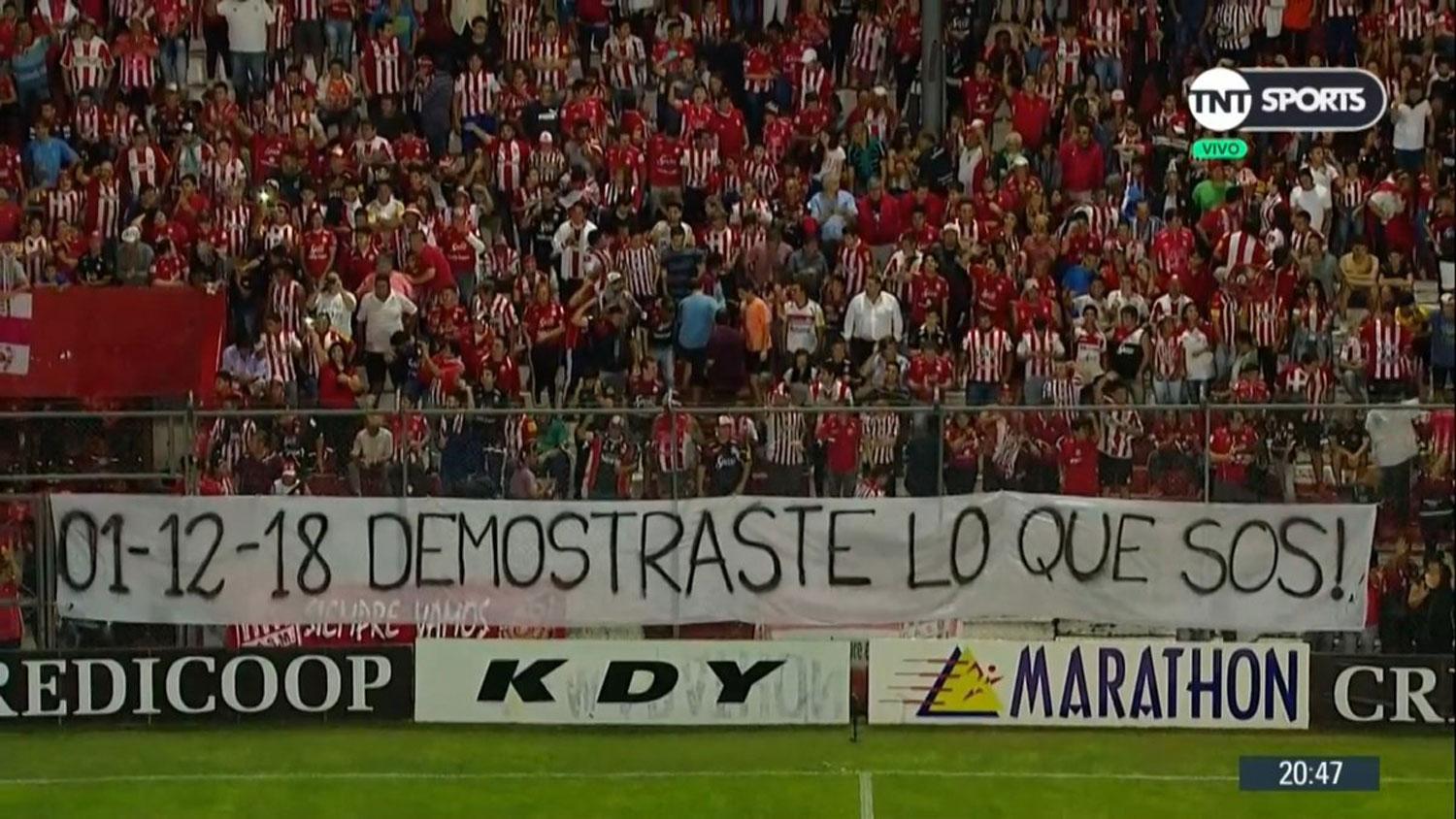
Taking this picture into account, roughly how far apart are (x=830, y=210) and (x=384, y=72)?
19.5 feet

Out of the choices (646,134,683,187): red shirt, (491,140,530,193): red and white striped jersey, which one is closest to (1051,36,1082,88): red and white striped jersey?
(646,134,683,187): red shirt

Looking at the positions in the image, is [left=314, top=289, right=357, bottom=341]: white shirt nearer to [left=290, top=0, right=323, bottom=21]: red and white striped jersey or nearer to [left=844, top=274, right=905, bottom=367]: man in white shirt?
[left=844, top=274, right=905, bottom=367]: man in white shirt

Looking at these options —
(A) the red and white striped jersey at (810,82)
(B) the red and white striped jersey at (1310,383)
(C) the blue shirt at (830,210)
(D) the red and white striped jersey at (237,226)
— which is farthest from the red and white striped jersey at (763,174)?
(B) the red and white striped jersey at (1310,383)

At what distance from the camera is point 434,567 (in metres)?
23.6

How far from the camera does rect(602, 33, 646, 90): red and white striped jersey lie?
32469 millimetres

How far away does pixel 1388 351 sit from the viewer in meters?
26.7

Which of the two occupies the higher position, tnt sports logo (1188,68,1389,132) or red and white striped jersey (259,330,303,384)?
tnt sports logo (1188,68,1389,132)

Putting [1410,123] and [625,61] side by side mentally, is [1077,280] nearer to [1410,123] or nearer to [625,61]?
[1410,123]

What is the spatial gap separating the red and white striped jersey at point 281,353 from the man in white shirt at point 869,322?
5.73 metres

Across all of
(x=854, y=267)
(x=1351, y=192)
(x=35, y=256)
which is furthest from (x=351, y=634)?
(x=1351, y=192)

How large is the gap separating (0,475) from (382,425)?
3442 millimetres

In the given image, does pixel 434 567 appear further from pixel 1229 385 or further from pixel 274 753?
pixel 1229 385

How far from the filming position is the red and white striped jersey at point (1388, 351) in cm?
2664

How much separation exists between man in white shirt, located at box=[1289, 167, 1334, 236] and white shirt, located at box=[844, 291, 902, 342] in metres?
4.76
